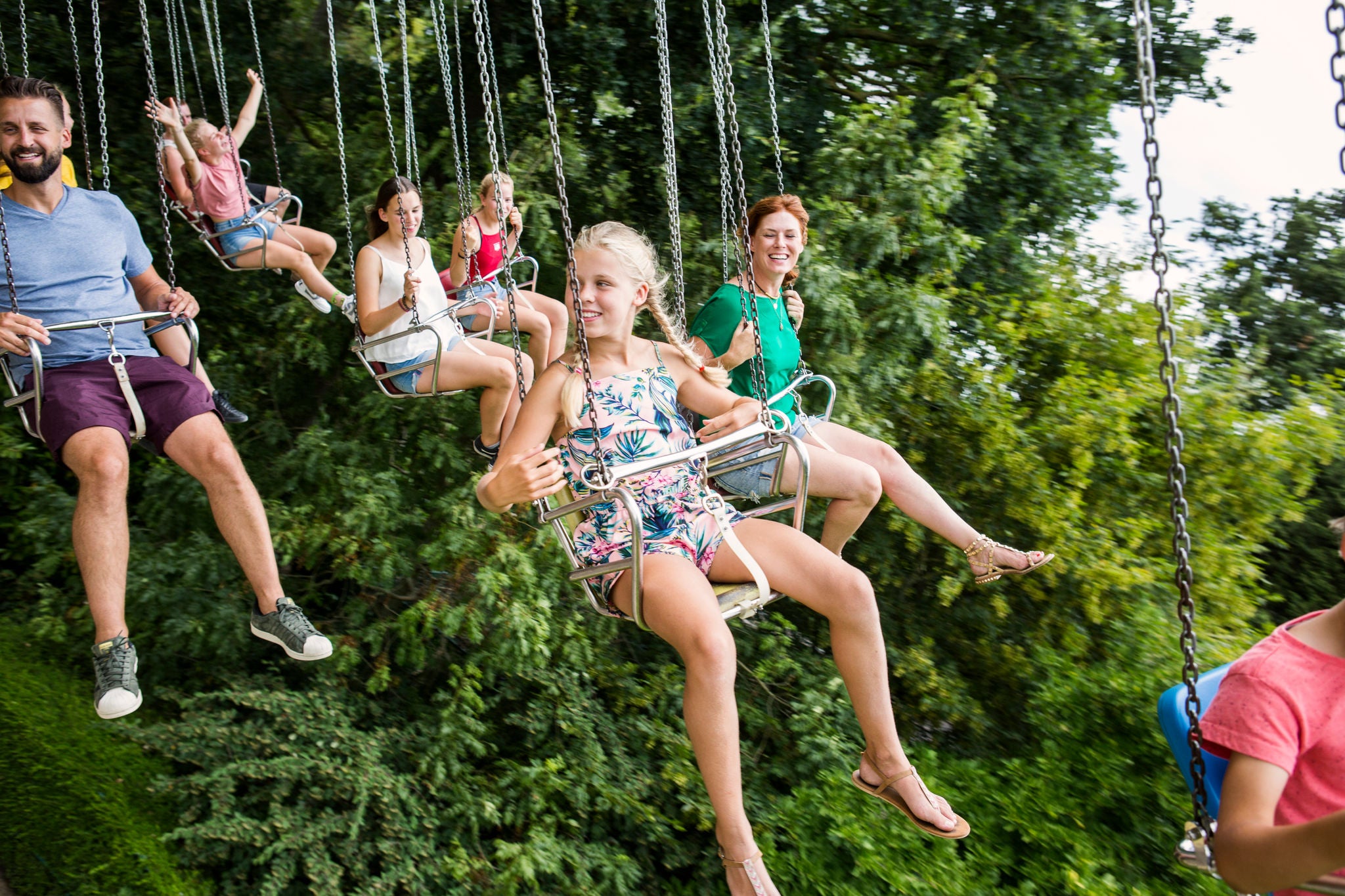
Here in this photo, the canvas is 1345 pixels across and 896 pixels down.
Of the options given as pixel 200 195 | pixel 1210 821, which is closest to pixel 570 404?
pixel 1210 821

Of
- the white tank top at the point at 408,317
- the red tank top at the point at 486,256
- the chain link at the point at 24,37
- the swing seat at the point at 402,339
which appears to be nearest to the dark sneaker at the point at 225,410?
A: the swing seat at the point at 402,339

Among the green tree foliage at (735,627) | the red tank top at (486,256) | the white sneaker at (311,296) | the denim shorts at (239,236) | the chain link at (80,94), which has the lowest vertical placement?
the green tree foliage at (735,627)

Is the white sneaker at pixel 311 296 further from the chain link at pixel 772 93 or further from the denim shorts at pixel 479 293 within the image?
the chain link at pixel 772 93

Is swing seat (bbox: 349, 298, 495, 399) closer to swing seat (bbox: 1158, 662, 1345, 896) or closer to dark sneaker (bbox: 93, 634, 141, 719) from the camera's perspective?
dark sneaker (bbox: 93, 634, 141, 719)

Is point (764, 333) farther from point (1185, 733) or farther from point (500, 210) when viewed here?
point (1185, 733)

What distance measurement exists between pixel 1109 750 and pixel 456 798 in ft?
10.4

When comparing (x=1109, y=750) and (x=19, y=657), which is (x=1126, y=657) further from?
(x=19, y=657)

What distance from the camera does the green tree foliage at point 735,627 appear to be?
5.16 meters

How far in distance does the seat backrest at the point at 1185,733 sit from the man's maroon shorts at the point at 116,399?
2.54 m

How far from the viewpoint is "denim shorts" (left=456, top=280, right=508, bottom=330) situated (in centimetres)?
409

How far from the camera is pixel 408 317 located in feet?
13.0

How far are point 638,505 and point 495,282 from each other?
222 centimetres

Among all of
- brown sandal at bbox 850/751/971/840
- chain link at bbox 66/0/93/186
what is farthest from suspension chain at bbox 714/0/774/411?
chain link at bbox 66/0/93/186

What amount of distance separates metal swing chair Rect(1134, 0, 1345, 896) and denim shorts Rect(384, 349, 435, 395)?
266cm
